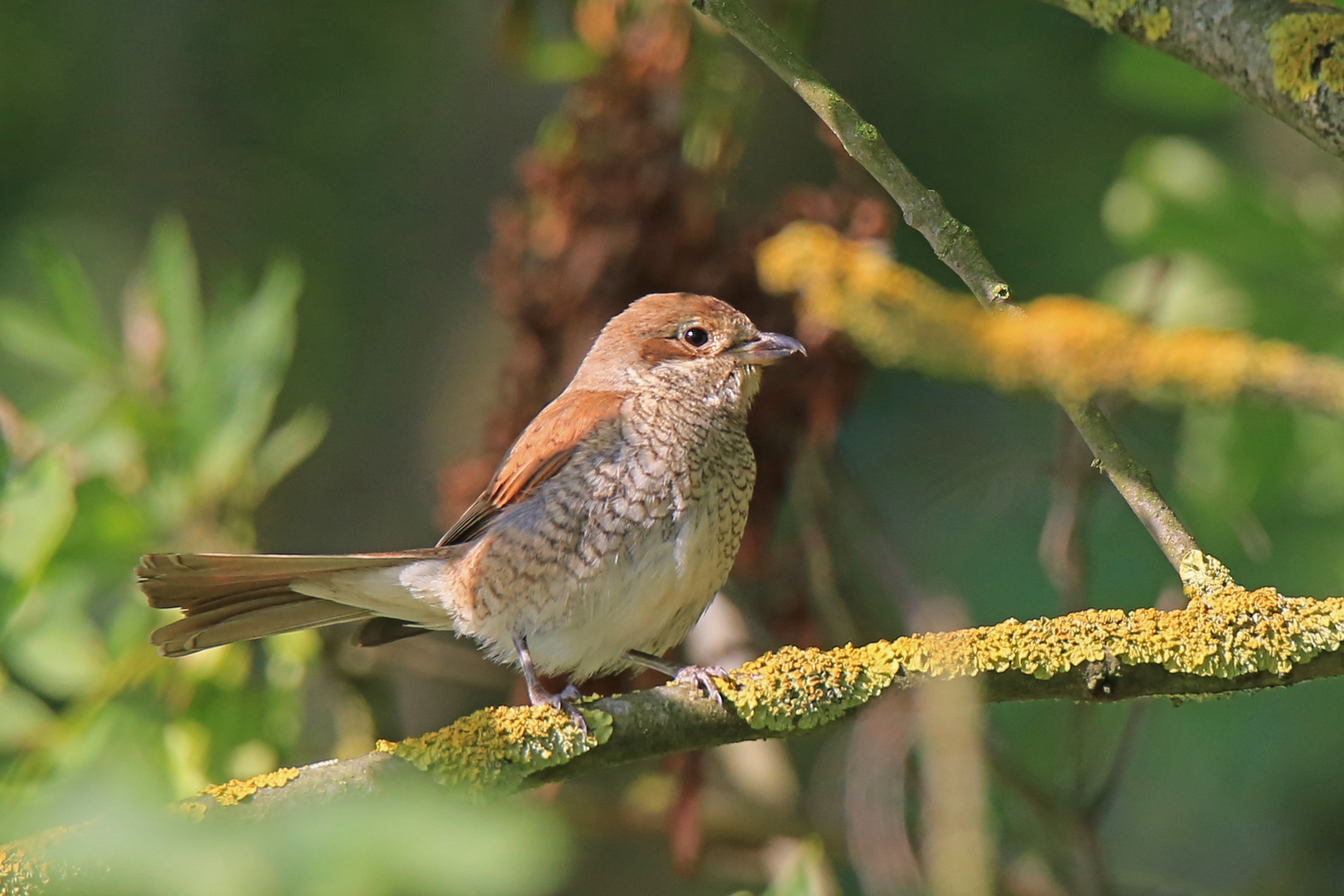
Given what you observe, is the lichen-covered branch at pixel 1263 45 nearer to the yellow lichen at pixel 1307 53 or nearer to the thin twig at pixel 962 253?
the yellow lichen at pixel 1307 53

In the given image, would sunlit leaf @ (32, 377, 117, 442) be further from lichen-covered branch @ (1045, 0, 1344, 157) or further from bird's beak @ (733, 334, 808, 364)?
lichen-covered branch @ (1045, 0, 1344, 157)

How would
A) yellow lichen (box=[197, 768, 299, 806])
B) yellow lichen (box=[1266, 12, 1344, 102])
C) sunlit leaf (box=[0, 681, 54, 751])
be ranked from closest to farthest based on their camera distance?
yellow lichen (box=[197, 768, 299, 806]), yellow lichen (box=[1266, 12, 1344, 102]), sunlit leaf (box=[0, 681, 54, 751])

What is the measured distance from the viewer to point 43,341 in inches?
127

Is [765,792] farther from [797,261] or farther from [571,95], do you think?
[797,261]

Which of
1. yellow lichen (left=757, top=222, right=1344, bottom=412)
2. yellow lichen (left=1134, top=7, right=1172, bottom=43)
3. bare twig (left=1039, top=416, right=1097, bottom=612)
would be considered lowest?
yellow lichen (left=757, top=222, right=1344, bottom=412)

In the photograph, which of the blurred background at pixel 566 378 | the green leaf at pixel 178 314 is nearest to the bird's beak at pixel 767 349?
the blurred background at pixel 566 378

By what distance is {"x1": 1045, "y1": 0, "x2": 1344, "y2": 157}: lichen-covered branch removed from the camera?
6.14 feet

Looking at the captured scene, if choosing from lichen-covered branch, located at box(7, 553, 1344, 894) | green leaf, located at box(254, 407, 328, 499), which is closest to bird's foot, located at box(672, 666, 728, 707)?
lichen-covered branch, located at box(7, 553, 1344, 894)

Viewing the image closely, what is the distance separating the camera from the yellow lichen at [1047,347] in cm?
139

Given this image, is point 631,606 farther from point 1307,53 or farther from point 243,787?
point 1307,53

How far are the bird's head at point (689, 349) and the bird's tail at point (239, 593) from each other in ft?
2.25

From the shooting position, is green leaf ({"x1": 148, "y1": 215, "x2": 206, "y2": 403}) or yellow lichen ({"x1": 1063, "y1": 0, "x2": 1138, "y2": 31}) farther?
green leaf ({"x1": 148, "y1": 215, "x2": 206, "y2": 403})

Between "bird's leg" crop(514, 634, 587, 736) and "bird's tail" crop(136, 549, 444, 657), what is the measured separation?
34 centimetres

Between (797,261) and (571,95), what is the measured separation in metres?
2.08
